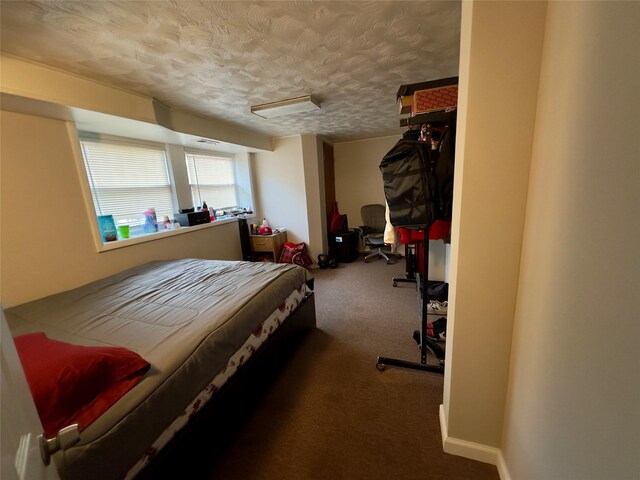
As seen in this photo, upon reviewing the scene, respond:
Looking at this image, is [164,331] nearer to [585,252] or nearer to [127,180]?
[585,252]

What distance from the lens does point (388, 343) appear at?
7.41 ft

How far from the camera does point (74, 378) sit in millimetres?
913

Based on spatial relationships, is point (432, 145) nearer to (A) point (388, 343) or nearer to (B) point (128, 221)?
(A) point (388, 343)

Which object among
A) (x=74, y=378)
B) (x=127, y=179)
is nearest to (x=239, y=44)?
(x=74, y=378)

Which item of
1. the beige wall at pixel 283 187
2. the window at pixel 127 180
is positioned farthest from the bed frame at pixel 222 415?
the beige wall at pixel 283 187

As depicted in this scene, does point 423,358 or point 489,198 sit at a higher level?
point 489,198

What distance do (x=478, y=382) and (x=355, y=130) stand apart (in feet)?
12.8

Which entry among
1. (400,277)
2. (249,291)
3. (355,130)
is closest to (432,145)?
(249,291)

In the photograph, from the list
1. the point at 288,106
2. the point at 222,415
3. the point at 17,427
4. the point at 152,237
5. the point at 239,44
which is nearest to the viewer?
the point at 17,427

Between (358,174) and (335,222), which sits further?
(358,174)

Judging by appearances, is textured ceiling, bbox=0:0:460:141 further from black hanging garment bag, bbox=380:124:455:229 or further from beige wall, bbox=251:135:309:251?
beige wall, bbox=251:135:309:251

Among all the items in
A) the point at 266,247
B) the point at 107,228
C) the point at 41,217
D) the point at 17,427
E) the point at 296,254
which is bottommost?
the point at 296,254

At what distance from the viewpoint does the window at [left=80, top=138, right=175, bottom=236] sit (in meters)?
2.66

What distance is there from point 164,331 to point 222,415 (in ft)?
1.84
